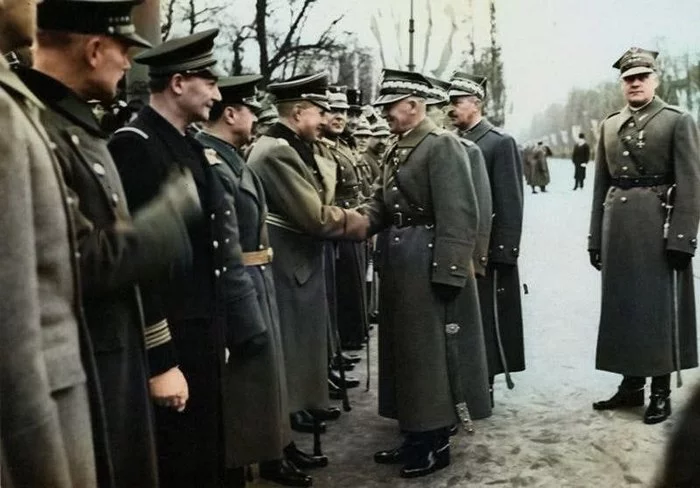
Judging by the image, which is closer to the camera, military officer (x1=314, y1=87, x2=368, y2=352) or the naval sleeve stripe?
the naval sleeve stripe

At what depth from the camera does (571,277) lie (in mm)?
11578

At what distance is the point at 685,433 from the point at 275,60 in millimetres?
21550

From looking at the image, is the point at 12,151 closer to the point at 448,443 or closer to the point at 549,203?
the point at 448,443

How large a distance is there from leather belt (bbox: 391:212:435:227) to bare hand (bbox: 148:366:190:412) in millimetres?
2031

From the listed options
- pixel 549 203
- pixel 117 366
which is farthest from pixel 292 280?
pixel 549 203

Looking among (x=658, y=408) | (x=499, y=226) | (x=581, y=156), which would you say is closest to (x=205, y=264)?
(x=499, y=226)

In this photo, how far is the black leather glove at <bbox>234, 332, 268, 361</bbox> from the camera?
12.4 feet

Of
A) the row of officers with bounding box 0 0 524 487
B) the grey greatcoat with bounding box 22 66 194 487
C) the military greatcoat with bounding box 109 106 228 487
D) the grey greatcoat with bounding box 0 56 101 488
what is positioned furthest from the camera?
the military greatcoat with bounding box 109 106 228 487

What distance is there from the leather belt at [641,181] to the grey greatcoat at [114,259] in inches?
147

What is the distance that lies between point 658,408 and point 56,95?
418cm

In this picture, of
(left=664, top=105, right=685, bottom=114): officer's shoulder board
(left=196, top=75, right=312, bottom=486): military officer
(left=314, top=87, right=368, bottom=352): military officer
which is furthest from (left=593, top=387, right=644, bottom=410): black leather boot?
(left=314, top=87, right=368, bottom=352): military officer

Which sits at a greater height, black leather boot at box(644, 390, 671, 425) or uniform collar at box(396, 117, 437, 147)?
uniform collar at box(396, 117, 437, 147)

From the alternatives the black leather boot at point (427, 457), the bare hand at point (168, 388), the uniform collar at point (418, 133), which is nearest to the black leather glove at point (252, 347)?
the bare hand at point (168, 388)

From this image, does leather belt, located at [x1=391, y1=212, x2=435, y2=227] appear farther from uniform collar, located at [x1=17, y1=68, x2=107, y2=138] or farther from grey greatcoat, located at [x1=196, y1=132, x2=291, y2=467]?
uniform collar, located at [x1=17, y1=68, x2=107, y2=138]
